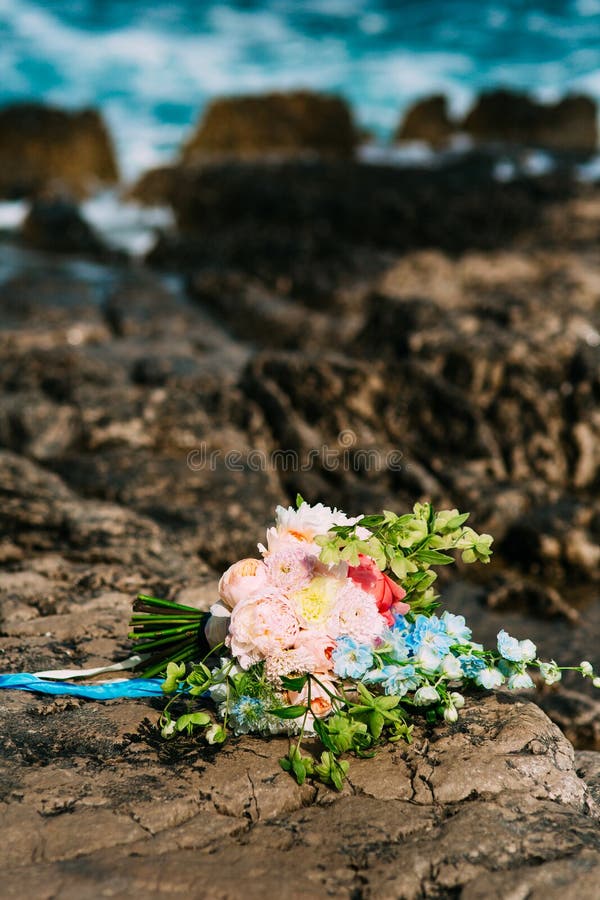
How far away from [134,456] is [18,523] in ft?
5.09

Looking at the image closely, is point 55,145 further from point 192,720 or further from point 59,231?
point 192,720

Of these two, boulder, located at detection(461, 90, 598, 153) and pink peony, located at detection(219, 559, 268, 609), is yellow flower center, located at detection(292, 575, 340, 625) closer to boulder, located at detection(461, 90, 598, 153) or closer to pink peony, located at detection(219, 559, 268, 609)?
pink peony, located at detection(219, 559, 268, 609)

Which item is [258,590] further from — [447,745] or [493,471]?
[493,471]

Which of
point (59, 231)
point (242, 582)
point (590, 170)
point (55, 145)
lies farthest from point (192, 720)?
point (55, 145)

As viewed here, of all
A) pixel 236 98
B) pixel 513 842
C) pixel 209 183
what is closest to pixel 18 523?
pixel 513 842

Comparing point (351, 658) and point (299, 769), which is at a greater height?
point (351, 658)

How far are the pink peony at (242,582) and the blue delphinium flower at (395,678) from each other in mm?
424

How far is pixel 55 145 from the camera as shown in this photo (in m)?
44.7

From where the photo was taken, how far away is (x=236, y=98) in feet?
168

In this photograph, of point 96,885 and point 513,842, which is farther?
point 513,842

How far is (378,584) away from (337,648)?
27 centimetres

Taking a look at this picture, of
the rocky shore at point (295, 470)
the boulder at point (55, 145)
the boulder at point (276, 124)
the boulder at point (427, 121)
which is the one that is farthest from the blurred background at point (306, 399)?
the boulder at point (427, 121)

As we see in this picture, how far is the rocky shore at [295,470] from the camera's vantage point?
6.50ft

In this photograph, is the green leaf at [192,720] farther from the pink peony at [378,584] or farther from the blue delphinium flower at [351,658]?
the pink peony at [378,584]
